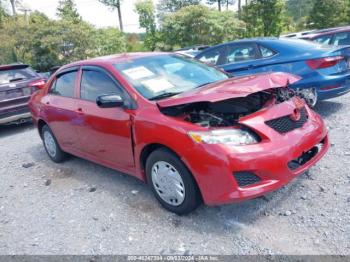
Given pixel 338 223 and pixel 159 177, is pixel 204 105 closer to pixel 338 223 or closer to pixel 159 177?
pixel 159 177

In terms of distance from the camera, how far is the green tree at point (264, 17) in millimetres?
25391

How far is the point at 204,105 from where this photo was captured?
10.7 feet

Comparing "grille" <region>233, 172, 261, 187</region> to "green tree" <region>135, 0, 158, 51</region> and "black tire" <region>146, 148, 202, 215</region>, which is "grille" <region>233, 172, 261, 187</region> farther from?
"green tree" <region>135, 0, 158, 51</region>

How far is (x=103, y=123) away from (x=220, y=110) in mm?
1405

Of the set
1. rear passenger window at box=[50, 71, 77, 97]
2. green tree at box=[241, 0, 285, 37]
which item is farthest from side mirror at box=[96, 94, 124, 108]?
green tree at box=[241, 0, 285, 37]

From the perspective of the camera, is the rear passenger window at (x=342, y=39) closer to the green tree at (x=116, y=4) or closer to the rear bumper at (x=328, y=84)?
the rear bumper at (x=328, y=84)

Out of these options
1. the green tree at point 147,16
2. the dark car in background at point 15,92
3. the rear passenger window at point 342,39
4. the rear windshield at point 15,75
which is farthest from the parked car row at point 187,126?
the green tree at point 147,16

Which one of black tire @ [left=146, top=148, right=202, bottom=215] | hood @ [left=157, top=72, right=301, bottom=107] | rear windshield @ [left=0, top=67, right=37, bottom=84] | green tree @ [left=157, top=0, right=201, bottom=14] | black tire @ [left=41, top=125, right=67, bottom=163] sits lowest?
black tire @ [left=41, top=125, right=67, bottom=163]

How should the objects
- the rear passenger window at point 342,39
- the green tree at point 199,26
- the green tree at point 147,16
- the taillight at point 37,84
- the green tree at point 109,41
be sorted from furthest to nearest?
the green tree at point 147,16
the green tree at point 109,41
the green tree at point 199,26
the rear passenger window at point 342,39
the taillight at point 37,84

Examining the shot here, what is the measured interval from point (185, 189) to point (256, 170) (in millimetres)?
690

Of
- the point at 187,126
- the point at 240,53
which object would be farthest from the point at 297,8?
the point at 187,126

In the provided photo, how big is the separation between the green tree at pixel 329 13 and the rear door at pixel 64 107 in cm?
2755

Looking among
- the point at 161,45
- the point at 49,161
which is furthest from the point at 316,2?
the point at 49,161

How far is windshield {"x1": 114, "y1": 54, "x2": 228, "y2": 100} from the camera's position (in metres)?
3.64
